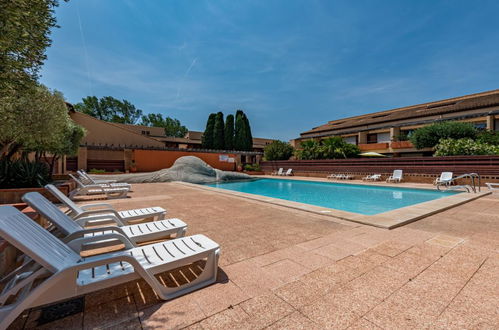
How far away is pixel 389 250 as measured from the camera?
123 inches

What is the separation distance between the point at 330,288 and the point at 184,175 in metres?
14.5

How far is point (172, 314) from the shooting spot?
1820 millimetres

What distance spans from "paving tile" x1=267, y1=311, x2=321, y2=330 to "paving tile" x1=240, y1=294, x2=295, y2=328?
4 centimetres

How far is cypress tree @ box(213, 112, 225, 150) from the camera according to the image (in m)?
35.6

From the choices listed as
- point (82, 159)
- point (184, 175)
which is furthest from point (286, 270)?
point (82, 159)

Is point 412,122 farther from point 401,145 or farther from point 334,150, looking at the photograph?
point 334,150

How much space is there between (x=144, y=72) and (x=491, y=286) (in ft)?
69.9

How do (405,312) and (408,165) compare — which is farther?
(408,165)

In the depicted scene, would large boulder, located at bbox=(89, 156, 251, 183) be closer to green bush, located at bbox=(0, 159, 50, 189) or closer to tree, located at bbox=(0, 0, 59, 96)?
green bush, located at bbox=(0, 159, 50, 189)

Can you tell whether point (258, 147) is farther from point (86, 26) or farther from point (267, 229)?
point (267, 229)

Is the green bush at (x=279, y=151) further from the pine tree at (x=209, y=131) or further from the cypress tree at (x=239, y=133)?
the pine tree at (x=209, y=131)

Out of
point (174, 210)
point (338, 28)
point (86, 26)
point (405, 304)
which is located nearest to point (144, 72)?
point (86, 26)

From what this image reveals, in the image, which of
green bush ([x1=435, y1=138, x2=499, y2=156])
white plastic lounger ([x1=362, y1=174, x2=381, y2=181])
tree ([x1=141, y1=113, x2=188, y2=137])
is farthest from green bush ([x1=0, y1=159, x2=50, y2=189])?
tree ([x1=141, y1=113, x2=188, y2=137])

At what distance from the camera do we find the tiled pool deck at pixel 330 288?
5.71 feet
